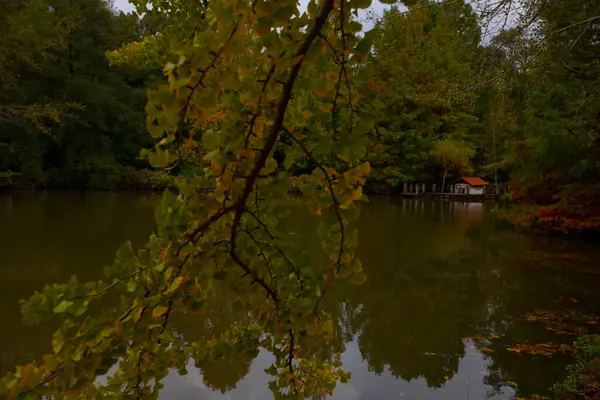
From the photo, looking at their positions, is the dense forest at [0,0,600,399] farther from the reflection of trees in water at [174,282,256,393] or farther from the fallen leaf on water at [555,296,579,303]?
the fallen leaf on water at [555,296,579,303]

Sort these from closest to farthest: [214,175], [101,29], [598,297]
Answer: [214,175], [598,297], [101,29]

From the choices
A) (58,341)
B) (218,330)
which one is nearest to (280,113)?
(58,341)

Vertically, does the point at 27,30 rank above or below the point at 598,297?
above

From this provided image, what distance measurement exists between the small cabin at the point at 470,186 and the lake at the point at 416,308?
15.9m

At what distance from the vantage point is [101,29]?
2556 cm

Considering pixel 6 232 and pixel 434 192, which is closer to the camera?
pixel 6 232

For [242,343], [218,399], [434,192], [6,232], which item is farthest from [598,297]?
[434,192]

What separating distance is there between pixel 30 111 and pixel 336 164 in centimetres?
1046

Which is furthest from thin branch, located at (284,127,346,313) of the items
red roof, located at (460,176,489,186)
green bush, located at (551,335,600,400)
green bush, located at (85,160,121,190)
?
red roof, located at (460,176,489,186)

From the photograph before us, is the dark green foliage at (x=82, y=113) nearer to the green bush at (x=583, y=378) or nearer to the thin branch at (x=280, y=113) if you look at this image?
the green bush at (x=583, y=378)

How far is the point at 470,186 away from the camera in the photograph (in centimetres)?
3031

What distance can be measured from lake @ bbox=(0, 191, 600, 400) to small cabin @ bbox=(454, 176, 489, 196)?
15.9 m

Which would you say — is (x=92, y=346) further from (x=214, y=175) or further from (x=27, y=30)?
(x=27, y=30)

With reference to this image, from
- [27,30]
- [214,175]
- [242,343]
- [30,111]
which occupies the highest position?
[27,30]
